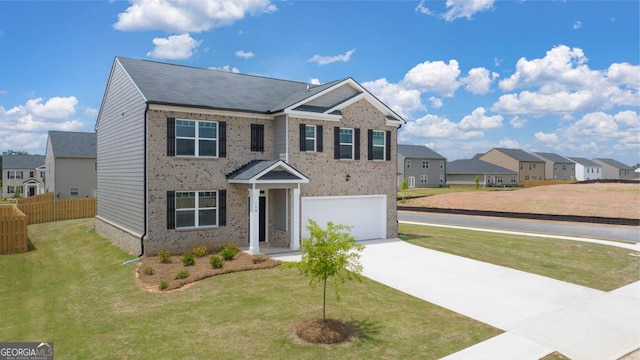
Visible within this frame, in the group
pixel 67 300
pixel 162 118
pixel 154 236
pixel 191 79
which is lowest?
pixel 67 300

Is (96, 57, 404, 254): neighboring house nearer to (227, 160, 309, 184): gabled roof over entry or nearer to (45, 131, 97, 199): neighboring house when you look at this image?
(227, 160, 309, 184): gabled roof over entry

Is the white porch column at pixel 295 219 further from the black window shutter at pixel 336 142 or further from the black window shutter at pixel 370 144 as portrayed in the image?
the black window shutter at pixel 370 144

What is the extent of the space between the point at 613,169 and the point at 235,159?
134075 mm

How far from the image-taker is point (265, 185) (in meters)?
17.4

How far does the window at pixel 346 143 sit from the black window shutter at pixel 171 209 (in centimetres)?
820

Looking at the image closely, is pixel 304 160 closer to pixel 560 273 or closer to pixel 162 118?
pixel 162 118

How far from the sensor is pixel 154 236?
16484 millimetres

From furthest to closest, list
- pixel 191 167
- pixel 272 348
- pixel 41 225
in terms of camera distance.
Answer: pixel 41 225 < pixel 191 167 < pixel 272 348

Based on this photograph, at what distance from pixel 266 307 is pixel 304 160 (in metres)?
9.75

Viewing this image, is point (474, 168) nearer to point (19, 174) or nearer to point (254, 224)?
point (254, 224)

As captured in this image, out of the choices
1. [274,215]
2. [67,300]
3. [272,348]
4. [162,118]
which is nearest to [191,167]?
[162,118]

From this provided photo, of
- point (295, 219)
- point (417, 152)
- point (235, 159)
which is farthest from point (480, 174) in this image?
point (235, 159)

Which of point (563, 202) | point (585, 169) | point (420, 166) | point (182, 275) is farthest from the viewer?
point (585, 169)

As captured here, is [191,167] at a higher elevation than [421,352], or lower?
higher
